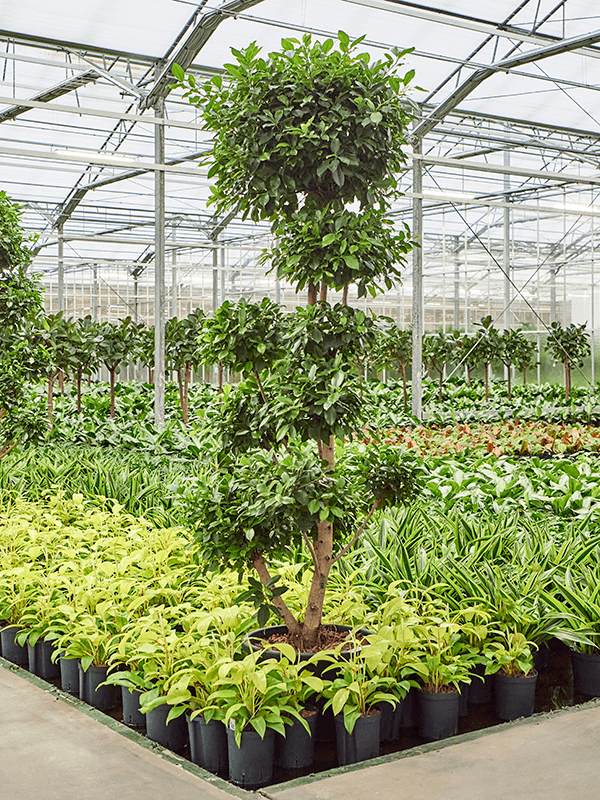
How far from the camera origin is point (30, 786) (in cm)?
246

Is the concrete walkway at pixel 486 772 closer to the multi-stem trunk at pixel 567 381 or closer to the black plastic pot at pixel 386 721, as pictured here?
the black plastic pot at pixel 386 721

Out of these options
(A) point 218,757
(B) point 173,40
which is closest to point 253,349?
(A) point 218,757

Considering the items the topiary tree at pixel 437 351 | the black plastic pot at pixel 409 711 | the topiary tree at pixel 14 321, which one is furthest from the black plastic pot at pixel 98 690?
the topiary tree at pixel 437 351

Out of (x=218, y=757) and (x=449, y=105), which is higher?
(x=449, y=105)

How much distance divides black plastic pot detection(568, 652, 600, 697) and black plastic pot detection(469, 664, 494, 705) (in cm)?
35

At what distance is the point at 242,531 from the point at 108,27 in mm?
7205

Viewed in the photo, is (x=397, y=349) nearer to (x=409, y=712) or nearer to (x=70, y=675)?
(x=70, y=675)

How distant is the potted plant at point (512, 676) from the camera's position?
3.11 m

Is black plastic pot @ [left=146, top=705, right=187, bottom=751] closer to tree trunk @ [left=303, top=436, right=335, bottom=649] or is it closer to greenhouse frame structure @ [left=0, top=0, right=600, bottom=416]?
tree trunk @ [left=303, top=436, right=335, bottom=649]

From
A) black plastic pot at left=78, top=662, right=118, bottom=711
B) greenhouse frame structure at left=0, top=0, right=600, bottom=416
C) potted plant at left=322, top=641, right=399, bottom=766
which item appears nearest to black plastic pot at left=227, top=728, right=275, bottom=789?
potted plant at left=322, top=641, right=399, bottom=766

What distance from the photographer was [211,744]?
2744mm

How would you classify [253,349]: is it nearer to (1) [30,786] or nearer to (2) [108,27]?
(1) [30,786]

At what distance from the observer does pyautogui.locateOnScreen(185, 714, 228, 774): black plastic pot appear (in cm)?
274

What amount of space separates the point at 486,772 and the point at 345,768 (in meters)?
0.43
